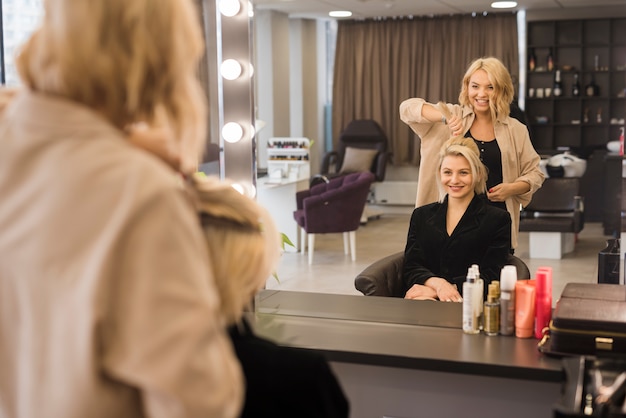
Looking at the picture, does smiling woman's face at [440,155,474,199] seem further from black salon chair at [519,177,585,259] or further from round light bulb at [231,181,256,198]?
round light bulb at [231,181,256,198]

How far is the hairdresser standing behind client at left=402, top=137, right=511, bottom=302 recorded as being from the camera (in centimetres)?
207

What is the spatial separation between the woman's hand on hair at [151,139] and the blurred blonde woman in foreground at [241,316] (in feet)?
0.26

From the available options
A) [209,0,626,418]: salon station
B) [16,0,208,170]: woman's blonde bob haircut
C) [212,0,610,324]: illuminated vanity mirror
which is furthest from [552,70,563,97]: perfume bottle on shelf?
[16,0,208,170]: woman's blonde bob haircut

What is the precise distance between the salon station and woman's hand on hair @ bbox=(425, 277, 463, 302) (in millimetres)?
28

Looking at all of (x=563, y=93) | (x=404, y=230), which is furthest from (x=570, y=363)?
(x=563, y=93)

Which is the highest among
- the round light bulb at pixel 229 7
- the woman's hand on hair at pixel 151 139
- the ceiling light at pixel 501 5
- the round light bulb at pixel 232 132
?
the round light bulb at pixel 229 7

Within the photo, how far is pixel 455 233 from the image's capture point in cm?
214

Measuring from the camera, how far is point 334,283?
2.40m

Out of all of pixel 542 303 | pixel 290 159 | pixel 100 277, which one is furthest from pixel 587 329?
pixel 290 159

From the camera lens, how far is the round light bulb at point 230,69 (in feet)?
7.27

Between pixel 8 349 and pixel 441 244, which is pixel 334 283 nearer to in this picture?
pixel 441 244

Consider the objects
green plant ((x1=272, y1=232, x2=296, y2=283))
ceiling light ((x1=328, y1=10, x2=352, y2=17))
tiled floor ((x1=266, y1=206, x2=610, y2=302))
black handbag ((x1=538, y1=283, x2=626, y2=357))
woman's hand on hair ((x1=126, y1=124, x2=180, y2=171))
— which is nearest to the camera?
woman's hand on hair ((x1=126, y1=124, x2=180, y2=171))

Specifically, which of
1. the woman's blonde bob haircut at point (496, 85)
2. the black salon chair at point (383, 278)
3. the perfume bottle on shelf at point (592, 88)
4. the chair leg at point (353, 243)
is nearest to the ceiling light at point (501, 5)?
the woman's blonde bob haircut at point (496, 85)

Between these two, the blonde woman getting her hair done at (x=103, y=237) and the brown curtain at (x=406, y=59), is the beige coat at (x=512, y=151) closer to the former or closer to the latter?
the brown curtain at (x=406, y=59)
